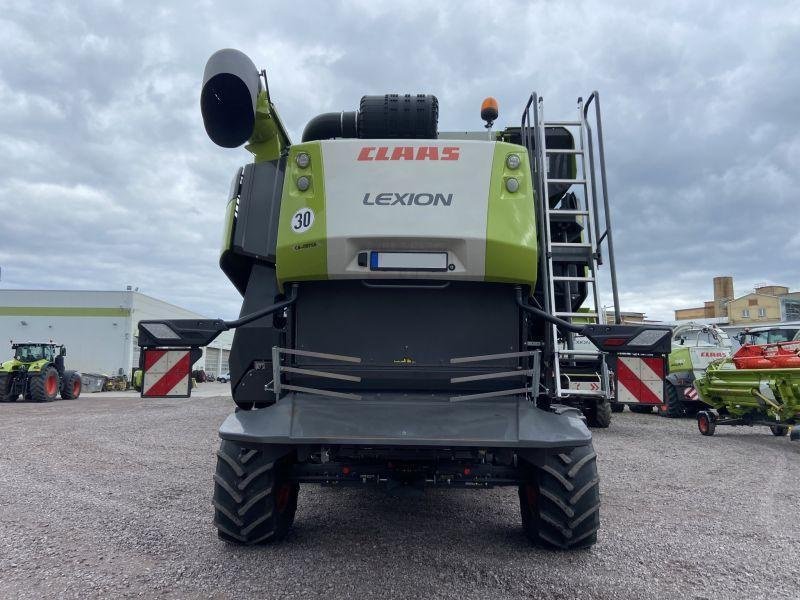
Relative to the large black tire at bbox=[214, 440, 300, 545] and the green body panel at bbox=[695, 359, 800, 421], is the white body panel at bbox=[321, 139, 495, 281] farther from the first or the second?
the green body panel at bbox=[695, 359, 800, 421]

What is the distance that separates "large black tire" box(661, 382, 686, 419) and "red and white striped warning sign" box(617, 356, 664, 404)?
11.1 m

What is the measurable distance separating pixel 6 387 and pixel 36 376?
98 cm

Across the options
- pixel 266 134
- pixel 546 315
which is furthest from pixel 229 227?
pixel 546 315

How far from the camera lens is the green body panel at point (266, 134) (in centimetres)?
414

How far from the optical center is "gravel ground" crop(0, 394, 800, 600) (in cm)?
308

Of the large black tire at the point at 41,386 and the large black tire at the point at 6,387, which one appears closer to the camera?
the large black tire at the point at 6,387

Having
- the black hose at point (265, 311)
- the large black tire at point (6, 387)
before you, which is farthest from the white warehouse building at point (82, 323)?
the black hose at point (265, 311)

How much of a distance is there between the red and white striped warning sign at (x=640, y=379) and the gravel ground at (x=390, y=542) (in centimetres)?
105

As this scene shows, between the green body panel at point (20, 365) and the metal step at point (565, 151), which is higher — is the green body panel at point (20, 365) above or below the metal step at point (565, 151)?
below

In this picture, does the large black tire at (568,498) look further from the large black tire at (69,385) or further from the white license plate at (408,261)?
the large black tire at (69,385)

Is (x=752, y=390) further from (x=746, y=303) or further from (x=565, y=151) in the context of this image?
(x=746, y=303)

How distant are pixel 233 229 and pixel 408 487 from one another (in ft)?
7.26

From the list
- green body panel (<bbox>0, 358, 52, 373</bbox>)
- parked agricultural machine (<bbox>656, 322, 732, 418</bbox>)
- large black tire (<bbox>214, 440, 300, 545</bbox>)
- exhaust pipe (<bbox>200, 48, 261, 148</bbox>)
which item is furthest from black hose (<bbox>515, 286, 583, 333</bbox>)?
green body panel (<bbox>0, 358, 52, 373</bbox>)

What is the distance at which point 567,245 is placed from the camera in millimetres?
4004
